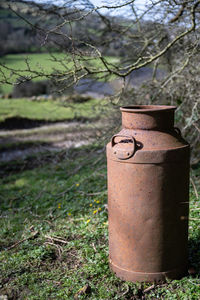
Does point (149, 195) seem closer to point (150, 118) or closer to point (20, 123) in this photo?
point (150, 118)

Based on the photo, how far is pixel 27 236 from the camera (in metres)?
4.35

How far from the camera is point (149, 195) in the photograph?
9.81ft

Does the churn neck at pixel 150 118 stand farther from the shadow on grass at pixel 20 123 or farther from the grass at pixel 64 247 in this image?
the shadow on grass at pixel 20 123

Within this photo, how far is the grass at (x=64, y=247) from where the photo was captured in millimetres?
3137

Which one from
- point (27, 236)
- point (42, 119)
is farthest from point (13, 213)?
point (42, 119)

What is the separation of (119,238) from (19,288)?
1.04 m

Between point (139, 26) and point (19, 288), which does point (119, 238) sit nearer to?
point (19, 288)

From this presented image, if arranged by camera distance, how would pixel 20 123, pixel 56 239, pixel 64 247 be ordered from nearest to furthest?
pixel 64 247
pixel 56 239
pixel 20 123

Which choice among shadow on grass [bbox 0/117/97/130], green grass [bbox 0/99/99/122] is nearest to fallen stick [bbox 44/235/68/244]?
green grass [bbox 0/99/99/122]

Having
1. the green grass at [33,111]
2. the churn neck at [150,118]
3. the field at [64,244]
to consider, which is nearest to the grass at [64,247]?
the field at [64,244]

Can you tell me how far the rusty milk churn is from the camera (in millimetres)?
2979

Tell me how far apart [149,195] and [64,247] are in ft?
4.76

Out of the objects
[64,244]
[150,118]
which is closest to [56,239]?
[64,244]

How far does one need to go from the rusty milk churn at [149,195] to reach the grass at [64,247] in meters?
0.21
